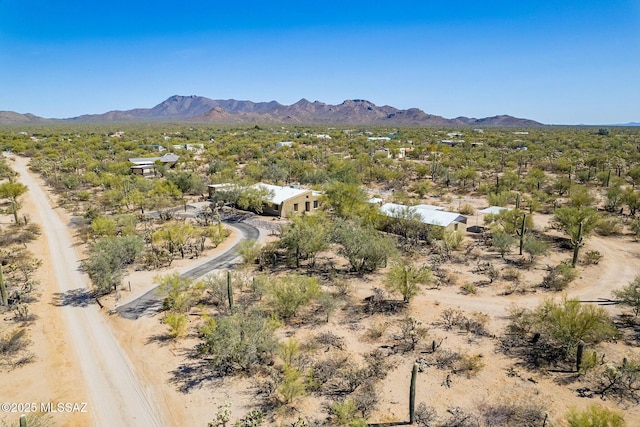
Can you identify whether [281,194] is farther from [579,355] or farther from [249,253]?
[579,355]

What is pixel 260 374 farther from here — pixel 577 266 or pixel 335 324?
pixel 577 266

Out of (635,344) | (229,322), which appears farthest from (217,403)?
(635,344)

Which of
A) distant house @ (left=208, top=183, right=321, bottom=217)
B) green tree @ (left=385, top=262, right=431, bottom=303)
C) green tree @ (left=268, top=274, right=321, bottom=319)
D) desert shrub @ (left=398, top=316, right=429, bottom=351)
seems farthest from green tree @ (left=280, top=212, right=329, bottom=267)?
distant house @ (left=208, top=183, right=321, bottom=217)

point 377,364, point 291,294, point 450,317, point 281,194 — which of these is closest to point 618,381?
point 450,317

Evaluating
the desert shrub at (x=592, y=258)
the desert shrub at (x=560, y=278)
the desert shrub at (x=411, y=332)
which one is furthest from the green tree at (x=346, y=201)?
the desert shrub at (x=592, y=258)

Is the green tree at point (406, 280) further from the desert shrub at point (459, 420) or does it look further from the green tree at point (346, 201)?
the green tree at point (346, 201)

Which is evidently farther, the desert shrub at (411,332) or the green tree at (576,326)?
the desert shrub at (411,332)
